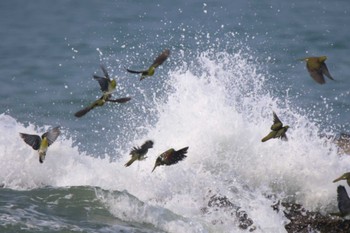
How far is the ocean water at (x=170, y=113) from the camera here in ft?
25.8

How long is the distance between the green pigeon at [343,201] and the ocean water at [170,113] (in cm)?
63

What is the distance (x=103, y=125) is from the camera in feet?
41.4

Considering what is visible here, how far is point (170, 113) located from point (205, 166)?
114 centimetres

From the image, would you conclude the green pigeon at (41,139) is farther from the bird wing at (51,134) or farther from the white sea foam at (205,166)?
the white sea foam at (205,166)

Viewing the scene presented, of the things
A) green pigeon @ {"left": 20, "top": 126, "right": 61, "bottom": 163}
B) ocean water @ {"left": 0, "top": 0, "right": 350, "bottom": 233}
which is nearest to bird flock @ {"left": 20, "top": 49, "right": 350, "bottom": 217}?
green pigeon @ {"left": 20, "top": 126, "right": 61, "bottom": 163}

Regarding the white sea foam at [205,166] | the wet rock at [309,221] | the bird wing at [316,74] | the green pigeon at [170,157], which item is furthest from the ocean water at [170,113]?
the bird wing at [316,74]

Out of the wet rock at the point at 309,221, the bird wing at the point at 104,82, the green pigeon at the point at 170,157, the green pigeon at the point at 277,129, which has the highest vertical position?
the bird wing at the point at 104,82

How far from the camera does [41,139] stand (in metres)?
7.33

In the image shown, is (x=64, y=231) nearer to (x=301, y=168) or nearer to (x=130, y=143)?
(x=301, y=168)

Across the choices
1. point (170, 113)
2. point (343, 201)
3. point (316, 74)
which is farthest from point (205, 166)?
point (316, 74)

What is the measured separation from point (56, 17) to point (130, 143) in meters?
8.43

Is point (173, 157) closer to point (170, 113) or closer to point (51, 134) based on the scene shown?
point (51, 134)

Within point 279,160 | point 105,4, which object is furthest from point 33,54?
point 279,160

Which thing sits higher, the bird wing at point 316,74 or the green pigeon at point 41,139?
the bird wing at point 316,74
